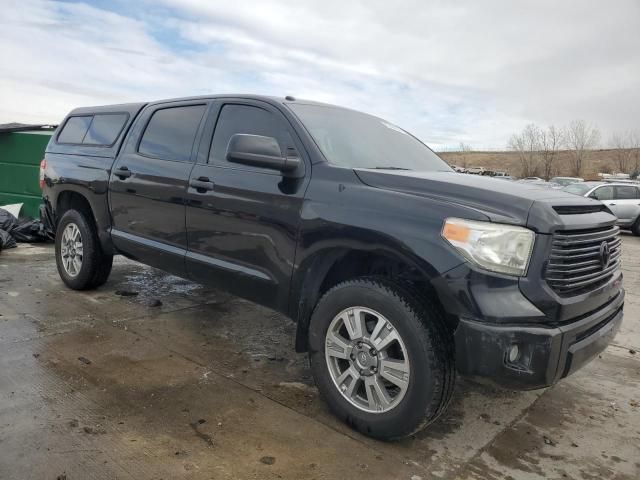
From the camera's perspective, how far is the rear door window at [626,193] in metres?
16.8

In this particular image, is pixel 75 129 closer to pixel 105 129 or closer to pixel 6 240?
pixel 105 129

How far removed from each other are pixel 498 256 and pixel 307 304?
1.22m

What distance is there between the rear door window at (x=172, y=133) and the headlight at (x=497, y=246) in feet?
7.64

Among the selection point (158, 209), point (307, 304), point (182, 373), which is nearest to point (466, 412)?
point (307, 304)

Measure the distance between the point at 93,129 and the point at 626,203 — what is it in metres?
16.7

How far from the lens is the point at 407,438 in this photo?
9.14 feet

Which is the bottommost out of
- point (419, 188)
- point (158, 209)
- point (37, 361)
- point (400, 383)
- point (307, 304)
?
point (37, 361)

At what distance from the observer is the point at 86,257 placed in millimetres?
4945

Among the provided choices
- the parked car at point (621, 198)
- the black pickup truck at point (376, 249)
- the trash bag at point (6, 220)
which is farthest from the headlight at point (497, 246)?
the parked car at point (621, 198)

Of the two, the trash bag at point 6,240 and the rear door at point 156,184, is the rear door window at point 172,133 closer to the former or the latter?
the rear door at point 156,184

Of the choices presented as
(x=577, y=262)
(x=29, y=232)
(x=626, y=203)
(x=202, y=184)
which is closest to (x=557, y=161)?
(x=626, y=203)

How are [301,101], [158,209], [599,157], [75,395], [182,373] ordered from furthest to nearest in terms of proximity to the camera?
[599,157] → [158,209] → [301,101] → [182,373] → [75,395]

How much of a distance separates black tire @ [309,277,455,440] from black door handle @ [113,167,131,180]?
8.08 ft

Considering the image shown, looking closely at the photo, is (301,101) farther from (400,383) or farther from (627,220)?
(627,220)
